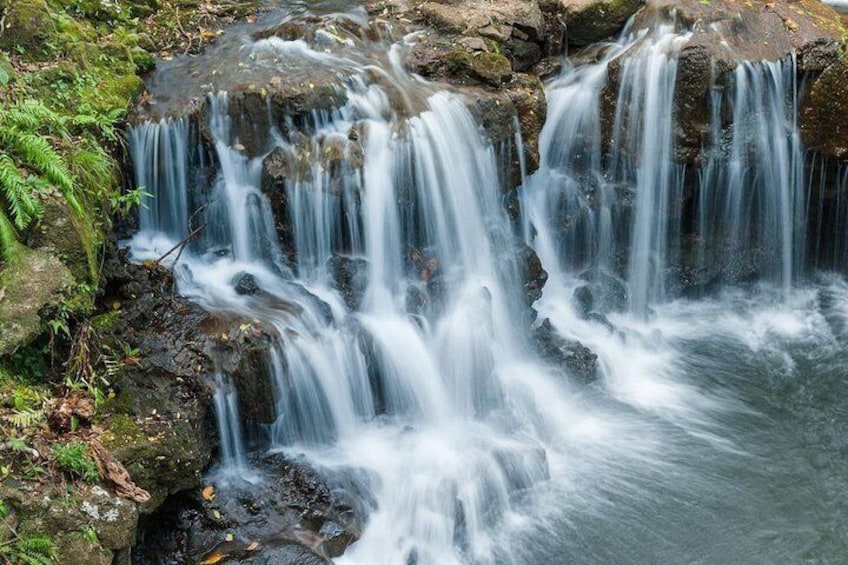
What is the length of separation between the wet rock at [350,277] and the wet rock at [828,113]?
5833mm

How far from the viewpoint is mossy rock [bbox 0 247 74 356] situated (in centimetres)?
501

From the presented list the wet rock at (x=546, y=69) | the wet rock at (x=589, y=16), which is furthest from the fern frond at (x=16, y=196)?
the wet rock at (x=589, y=16)

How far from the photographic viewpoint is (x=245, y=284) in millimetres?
7285

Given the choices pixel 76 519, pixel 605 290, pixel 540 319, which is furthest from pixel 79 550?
pixel 605 290

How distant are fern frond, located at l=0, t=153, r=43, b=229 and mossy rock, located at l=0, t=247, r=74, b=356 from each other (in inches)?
9.4

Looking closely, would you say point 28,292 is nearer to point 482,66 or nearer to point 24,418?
point 24,418

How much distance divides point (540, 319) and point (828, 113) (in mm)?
4309

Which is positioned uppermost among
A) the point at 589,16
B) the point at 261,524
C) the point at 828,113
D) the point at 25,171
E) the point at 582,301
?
the point at 589,16

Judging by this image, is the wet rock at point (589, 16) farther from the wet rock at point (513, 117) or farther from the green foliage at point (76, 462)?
the green foliage at point (76, 462)

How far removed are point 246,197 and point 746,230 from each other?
20.8ft

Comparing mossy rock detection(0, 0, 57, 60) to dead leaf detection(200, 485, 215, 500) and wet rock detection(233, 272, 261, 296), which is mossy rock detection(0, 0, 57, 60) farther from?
dead leaf detection(200, 485, 215, 500)

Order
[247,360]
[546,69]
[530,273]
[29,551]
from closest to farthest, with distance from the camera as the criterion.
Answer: [29,551]
[247,360]
[530,273]
[546,69]

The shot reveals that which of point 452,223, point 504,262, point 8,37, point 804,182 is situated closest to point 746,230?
point 804,182

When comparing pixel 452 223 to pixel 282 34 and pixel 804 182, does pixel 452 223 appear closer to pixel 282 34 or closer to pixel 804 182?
pixel 282 34
